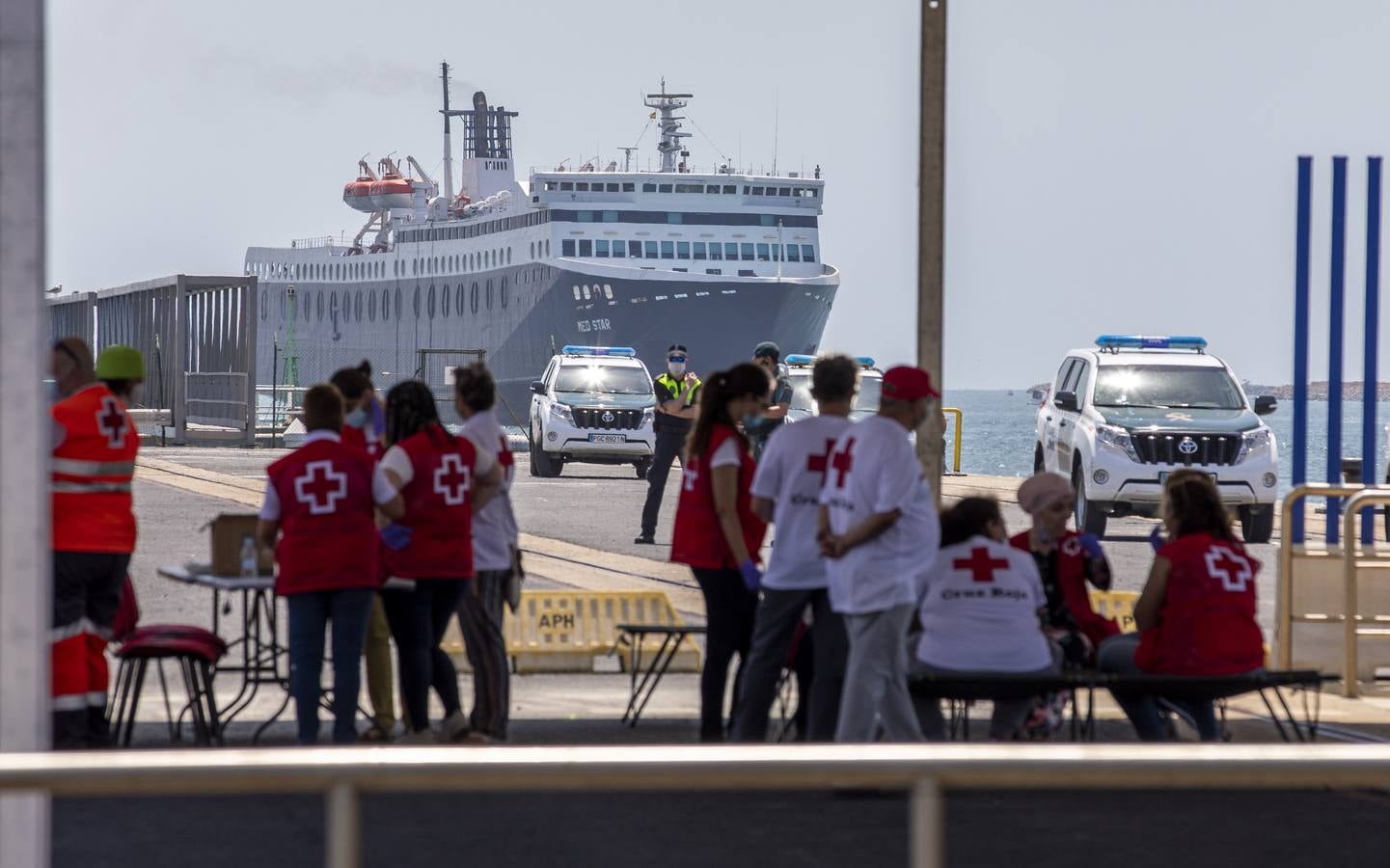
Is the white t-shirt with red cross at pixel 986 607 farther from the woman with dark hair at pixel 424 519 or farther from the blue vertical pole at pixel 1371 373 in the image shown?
the blue vertical pole at pixel 1371 373

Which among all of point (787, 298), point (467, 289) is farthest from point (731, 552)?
point (467, 289)

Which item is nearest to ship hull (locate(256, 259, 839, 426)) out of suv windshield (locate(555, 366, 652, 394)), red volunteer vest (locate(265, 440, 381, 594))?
suv windshield (locate(555, 366, 652, 394))

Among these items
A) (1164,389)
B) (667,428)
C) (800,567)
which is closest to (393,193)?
(1164,389)

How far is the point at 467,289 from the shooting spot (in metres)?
90.9

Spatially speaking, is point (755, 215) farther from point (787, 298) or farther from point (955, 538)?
point (955, 538)

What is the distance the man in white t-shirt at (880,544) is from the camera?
21.2ft

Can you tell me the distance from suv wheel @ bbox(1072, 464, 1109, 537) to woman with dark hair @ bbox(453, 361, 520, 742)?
1254 cm

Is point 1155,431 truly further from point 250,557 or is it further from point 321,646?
point 321,646

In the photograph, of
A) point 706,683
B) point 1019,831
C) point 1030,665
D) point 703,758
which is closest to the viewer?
point 703,758

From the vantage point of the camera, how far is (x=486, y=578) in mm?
7688

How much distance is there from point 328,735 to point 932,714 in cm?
249

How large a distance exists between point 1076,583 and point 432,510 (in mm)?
2453

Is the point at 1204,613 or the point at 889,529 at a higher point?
the point at 889,529

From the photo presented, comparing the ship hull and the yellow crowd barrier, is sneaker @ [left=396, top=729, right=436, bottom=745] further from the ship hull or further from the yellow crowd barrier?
the ship hull
